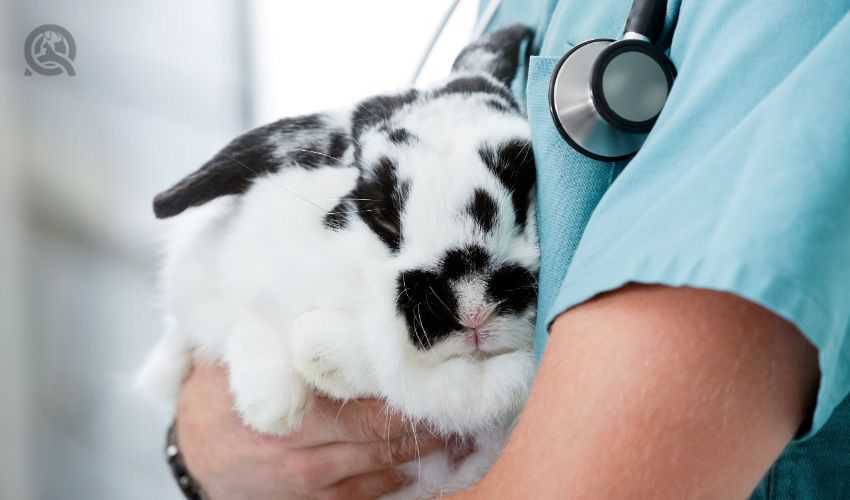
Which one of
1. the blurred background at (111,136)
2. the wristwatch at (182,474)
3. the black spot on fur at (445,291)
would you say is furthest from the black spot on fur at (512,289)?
the blurred background at (111,136)

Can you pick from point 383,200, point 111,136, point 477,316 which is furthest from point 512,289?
point 111,136

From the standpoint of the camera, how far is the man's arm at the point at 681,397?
450 mm

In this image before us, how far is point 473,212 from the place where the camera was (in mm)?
661

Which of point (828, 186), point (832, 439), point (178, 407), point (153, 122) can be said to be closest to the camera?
point (828, 186)

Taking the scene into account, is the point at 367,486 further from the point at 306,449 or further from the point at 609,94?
the point at 609,94

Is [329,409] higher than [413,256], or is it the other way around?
[413,256]

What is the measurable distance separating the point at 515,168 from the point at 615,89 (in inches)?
6.5

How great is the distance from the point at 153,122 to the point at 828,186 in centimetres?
176

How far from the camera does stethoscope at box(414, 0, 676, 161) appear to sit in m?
0.55

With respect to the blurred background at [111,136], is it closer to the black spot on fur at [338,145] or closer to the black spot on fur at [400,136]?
the black spot on fur at [338,145]

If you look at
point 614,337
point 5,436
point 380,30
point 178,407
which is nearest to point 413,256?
point 614,337

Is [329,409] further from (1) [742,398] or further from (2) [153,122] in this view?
(2) [153,122]

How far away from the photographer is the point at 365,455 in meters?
0.84

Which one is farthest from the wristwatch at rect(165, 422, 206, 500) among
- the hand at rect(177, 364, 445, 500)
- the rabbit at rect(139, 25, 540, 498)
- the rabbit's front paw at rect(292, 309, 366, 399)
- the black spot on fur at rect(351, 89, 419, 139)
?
the black spot on fur at rect(351, 89, 419, 139)
